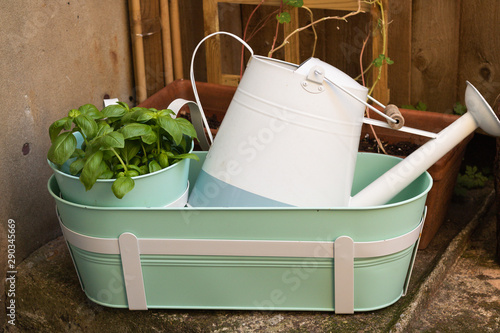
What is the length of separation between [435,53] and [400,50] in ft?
0.37

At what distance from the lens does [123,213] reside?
110cm

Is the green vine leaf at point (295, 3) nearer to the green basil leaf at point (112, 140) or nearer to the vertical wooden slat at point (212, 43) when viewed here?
the vertical wooden slat at point (212, 43)

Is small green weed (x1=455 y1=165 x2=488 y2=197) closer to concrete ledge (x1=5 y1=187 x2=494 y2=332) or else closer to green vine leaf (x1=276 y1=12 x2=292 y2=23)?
concrete ledge (x1=5 y1=187 x2=494 y2=332)

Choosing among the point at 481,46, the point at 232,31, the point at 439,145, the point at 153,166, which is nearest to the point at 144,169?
the point at 153,166

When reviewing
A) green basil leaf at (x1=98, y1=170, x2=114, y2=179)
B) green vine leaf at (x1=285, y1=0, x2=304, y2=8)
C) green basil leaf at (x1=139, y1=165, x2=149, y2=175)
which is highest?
green vine leaf at (x1=285, y1=0, x2=304, y2=8)

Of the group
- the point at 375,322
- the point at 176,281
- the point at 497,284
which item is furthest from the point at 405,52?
the point at 176,281

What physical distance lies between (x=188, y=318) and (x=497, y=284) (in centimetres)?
71

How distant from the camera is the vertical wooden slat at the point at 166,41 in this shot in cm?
178

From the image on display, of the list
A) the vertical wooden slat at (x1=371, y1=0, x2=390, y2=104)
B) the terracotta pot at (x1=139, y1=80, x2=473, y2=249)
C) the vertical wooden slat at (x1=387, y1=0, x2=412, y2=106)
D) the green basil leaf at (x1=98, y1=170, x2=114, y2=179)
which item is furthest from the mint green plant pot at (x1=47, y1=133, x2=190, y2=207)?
the vertical wooden slat at (x1=387, y1=0, x2=412, y2=106)

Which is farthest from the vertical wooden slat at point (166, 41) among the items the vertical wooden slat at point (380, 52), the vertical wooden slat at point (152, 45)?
the vertical wooden slat at point (380, 52)

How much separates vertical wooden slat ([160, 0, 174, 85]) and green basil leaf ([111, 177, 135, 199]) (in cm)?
86

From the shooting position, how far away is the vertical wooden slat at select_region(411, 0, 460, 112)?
5.78 feet

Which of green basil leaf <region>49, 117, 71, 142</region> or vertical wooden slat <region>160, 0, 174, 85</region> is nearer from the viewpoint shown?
green basil leaf <region>49, 117, 71, 142</region>

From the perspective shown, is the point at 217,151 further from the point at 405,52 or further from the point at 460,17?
the point at 460,17
